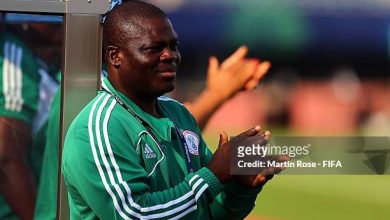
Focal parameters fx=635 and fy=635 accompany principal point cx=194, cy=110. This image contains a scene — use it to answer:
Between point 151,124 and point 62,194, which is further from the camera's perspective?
point 62,194

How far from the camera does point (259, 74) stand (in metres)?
1.91

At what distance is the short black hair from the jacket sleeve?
246mm

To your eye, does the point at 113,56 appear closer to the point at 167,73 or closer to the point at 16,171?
the point at 167,73

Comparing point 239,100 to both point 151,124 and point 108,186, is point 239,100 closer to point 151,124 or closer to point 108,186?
point 151,124

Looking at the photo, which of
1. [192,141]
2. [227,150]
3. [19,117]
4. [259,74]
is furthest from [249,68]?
[19,117]

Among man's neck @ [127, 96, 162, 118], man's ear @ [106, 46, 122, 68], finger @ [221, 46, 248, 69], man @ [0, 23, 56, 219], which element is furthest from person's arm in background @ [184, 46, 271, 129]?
man @ [0, 23, 56, 219]

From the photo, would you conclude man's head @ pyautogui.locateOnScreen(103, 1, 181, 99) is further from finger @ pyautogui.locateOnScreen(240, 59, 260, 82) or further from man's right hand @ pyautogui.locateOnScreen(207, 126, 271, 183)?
finger @ pyautogui.locateOnScreen(240, 59, 260, 82)

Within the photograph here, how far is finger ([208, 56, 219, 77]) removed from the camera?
1.93m

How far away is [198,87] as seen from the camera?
1959mm

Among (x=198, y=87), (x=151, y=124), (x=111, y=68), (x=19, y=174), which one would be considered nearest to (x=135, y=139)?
(x=151, y=124)

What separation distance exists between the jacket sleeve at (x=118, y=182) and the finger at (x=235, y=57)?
46 cm

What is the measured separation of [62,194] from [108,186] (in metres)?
0.53

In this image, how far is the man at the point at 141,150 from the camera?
151 cm

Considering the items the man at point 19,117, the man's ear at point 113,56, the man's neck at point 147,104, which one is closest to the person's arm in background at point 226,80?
the man's neck at point 147,104
